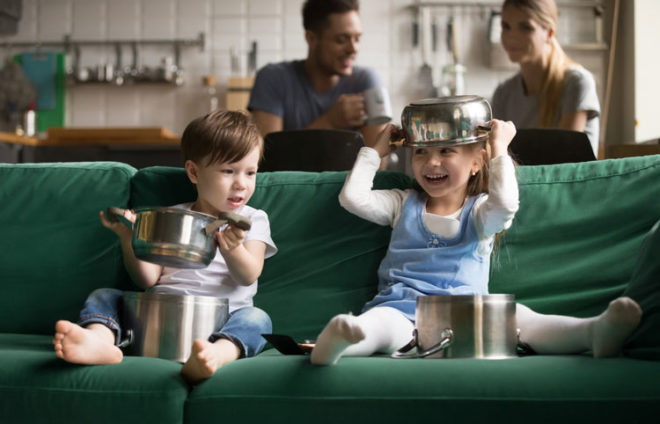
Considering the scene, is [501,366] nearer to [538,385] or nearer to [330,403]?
[538,385]

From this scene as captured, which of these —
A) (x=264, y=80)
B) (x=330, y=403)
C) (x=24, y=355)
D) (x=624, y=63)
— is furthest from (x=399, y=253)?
(x=624, y=63)

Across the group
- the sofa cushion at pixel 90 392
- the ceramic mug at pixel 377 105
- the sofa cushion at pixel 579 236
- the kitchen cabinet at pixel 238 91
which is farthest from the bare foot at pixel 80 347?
the kitchen cabinet at pixel 238 91


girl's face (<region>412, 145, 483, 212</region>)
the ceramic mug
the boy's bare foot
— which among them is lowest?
the boy's bare foot

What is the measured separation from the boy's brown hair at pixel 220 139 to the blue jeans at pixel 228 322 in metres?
0.38

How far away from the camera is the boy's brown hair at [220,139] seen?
1.94 metres

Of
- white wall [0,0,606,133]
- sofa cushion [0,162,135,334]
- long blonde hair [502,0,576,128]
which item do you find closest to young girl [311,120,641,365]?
sofa cushion [0,162,135,334]

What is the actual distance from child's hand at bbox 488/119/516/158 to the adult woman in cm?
115

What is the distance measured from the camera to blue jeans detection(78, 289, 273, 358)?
1.71m

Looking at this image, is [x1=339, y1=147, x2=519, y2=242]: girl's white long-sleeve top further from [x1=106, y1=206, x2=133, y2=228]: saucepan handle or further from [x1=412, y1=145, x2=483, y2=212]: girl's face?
[x1=106, y1=206, x2=133, y2=228]: saucepan handle

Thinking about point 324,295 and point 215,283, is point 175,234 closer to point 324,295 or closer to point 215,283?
point 215,283

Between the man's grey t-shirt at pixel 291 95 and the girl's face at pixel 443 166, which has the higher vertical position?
the man's grey t-shirt at pixel 291 95

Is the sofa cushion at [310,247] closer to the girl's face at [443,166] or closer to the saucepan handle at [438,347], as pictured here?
the girl's face at [443,166]

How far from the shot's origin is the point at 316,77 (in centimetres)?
323

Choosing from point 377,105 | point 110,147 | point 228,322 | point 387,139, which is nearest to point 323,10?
point 377,105
